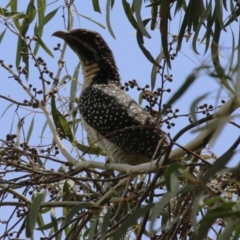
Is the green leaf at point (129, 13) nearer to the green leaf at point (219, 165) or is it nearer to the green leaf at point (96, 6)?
the green leaf at point (96, 6)

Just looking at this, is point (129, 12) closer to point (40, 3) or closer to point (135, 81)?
point (135, 81)

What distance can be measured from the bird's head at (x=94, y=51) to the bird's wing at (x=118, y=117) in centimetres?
30

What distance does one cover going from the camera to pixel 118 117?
14.5 feet

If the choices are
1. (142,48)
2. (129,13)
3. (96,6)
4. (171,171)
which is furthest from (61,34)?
(171,171)

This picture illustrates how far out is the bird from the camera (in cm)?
431

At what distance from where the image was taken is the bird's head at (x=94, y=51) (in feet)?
15.9

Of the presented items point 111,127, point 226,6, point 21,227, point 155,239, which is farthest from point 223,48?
point 111,127

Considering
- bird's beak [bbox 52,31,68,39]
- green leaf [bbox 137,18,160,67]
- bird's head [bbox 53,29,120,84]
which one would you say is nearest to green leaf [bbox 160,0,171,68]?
green leaf [bbox 137,18,160,67]

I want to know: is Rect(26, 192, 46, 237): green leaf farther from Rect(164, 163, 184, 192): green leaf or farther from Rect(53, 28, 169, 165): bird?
Rect(53, 28, 169, 165): bird

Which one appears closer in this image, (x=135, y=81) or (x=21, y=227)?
(x=21, y=227)

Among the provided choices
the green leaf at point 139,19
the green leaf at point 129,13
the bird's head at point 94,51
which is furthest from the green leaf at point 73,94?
the green leaf at point 139,19

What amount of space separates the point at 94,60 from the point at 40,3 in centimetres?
66

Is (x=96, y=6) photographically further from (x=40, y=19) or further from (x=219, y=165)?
(x=219, y=165)

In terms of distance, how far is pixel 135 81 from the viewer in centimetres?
366
